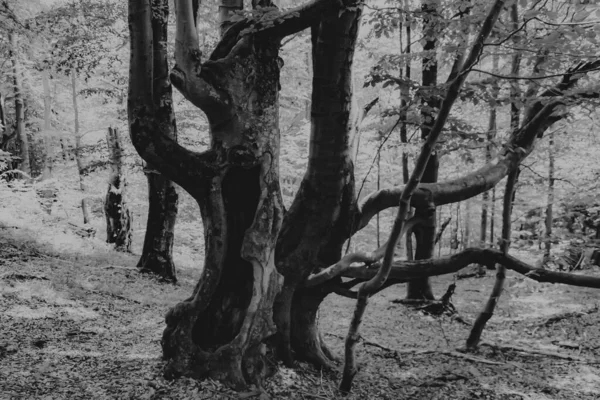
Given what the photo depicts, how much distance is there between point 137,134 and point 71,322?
3383mm

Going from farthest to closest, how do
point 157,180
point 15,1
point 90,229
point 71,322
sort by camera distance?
1. point 90,229
2. point 15,1
3. point 157,180
4. point 71,322

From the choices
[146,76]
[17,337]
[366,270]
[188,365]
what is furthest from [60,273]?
[366,270]

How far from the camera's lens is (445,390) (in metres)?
4.77

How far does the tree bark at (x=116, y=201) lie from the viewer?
33.9ft

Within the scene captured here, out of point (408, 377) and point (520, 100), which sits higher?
point (520, 100)

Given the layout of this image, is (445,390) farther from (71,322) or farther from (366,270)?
(71,322)

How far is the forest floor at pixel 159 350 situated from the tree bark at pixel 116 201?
1.48 meters

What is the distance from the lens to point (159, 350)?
4777 millimetres

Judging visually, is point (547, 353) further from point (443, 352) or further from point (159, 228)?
point (159, 228)

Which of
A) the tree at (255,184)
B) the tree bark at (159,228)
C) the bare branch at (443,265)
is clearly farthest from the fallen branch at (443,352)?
the tree bark at (159,228)

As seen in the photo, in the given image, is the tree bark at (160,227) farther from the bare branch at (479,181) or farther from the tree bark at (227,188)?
the bare branch at (479,181)

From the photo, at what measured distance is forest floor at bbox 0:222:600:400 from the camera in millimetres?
3848

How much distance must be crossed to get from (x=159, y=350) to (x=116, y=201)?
7.12 meters

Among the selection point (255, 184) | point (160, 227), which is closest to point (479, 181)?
point (255, 184)
